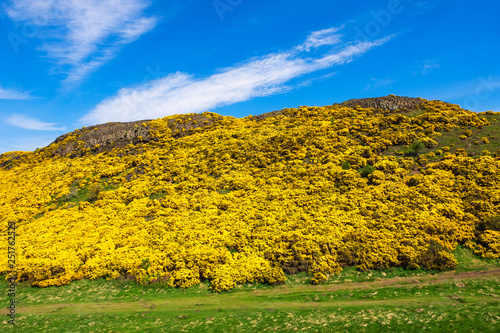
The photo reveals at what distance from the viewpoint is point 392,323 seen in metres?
14.5

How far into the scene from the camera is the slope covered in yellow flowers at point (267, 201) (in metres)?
23.9

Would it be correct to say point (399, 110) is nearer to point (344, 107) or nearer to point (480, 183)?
point (344, 107)

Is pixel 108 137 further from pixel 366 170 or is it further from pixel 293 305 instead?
pixel 293 305

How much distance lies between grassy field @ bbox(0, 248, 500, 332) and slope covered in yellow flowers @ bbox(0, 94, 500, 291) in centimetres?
125

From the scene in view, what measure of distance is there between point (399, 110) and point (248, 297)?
45.9m

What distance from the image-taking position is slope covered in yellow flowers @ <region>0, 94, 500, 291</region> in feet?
78.3

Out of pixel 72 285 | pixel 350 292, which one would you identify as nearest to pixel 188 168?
pixel 72 285

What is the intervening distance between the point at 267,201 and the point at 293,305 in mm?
15090

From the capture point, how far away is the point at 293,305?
18672 millimetres

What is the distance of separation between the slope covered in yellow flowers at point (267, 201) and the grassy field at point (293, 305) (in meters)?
1.25
